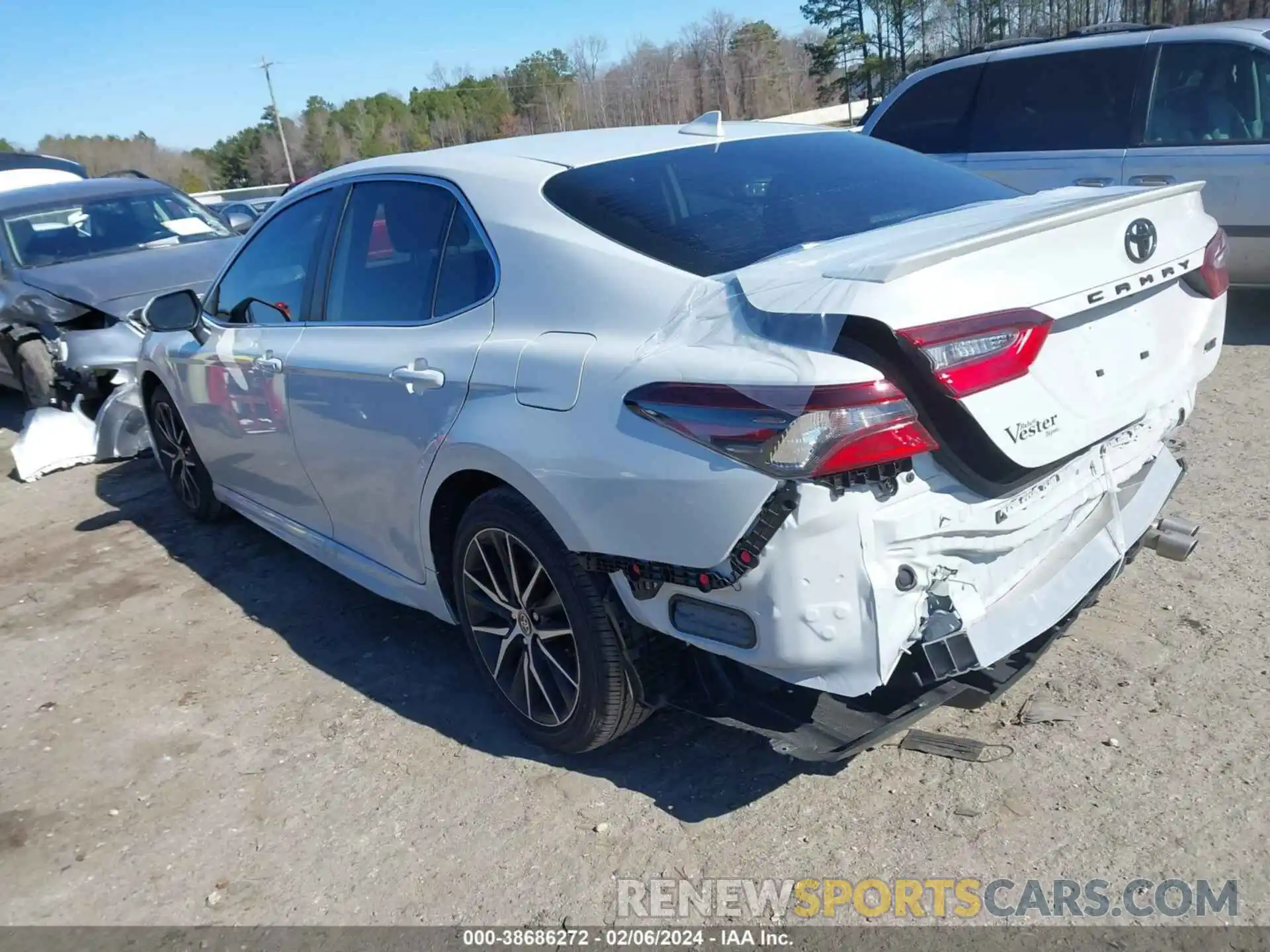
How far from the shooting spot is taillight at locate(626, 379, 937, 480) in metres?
2.15

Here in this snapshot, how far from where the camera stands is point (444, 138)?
2734 inches

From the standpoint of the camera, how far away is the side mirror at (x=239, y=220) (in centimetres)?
1015

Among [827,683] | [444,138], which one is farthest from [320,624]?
[444,138]

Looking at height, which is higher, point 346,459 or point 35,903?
point 346,459

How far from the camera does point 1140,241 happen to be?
8.57 ft

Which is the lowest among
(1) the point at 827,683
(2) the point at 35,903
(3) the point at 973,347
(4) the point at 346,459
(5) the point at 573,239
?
(2) the point at 35,903

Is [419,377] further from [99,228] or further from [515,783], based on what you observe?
[99,228]

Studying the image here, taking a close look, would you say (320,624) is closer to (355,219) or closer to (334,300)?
(334,300)

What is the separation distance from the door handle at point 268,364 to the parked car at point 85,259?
3660 mm

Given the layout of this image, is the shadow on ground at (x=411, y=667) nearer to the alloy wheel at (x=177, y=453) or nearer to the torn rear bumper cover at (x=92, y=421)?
the alloy wheel at (x=177, y=453)

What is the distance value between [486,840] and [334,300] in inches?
79.6

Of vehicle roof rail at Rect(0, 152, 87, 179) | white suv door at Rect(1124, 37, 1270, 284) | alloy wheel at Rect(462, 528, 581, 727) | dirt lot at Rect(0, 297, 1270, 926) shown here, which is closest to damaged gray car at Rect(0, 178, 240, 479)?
dirt lot at Rect(0, 297, 1270, 926)

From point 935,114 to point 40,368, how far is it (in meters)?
7.08

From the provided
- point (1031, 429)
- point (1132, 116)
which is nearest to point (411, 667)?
point (1031, 429)
